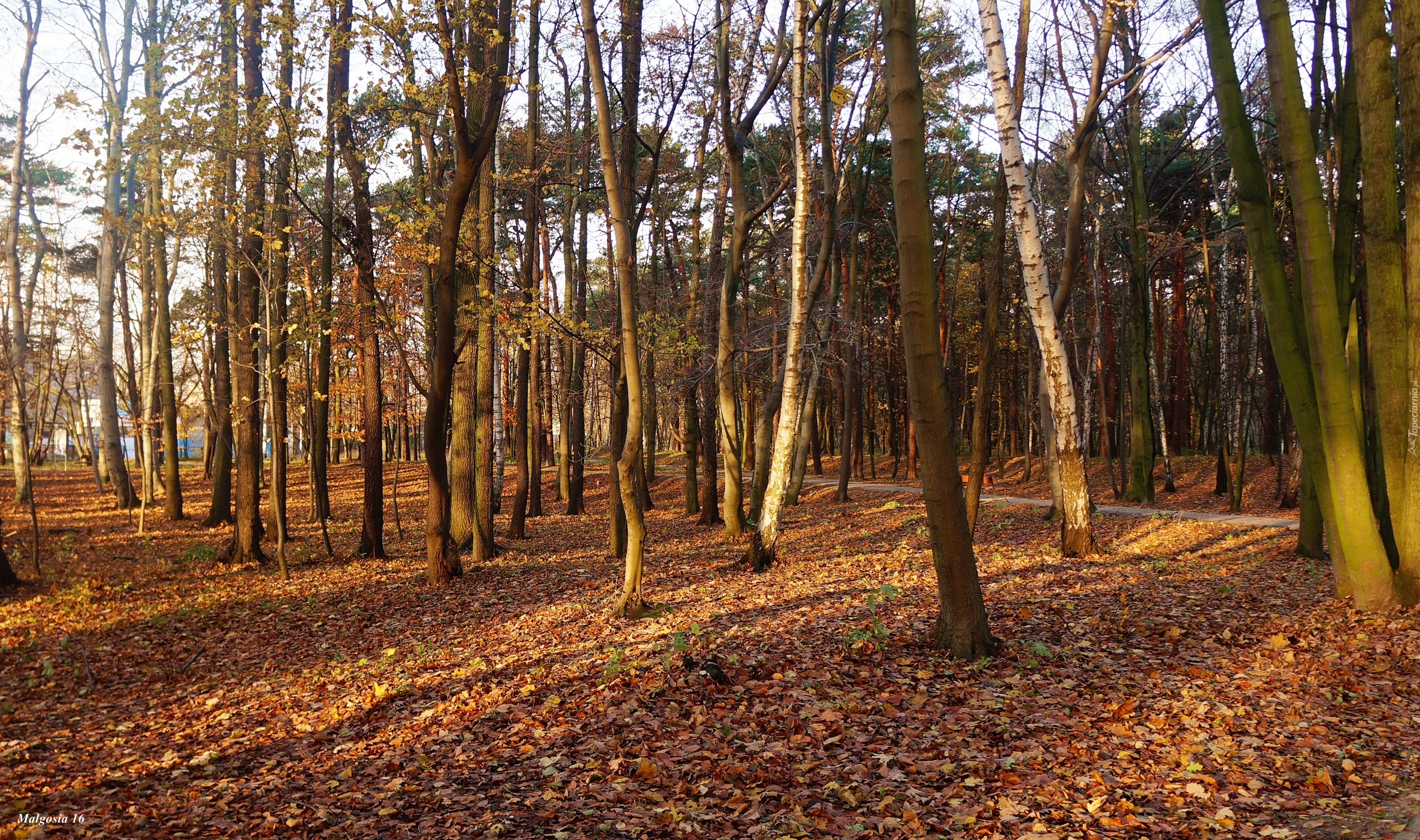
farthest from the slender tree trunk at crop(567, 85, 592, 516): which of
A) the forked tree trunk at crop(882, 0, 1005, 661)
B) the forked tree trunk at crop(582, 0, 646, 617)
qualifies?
the forked tree trunk at crop(882, 0, 1005, 661)

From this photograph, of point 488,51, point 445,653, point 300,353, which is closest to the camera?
point 445,653

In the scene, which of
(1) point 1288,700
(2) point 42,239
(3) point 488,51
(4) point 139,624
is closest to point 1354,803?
(1) point 1288,700

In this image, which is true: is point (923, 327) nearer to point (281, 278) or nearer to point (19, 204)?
point (281, 278)

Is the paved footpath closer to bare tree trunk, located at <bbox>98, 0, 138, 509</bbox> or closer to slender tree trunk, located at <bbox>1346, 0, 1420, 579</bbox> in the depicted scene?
slender tree trunk, located at <bbox>1346, 0, 1420, 579</bbox>

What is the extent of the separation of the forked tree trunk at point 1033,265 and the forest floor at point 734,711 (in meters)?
1.60

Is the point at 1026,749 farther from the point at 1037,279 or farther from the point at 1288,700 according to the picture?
the point at 1037,279

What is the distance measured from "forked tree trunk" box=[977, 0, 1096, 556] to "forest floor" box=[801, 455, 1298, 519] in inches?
306

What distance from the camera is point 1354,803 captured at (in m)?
3.84

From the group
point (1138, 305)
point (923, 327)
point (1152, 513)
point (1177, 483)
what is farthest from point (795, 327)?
point (1177, 483)

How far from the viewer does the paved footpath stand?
45.1 ft

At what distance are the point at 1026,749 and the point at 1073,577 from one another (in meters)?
5.29

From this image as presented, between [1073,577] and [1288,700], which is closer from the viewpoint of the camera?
[1288,700]

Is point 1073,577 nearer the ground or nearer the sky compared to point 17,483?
nearer the ground

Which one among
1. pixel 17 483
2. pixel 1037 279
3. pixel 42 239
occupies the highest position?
pixel 42 239
